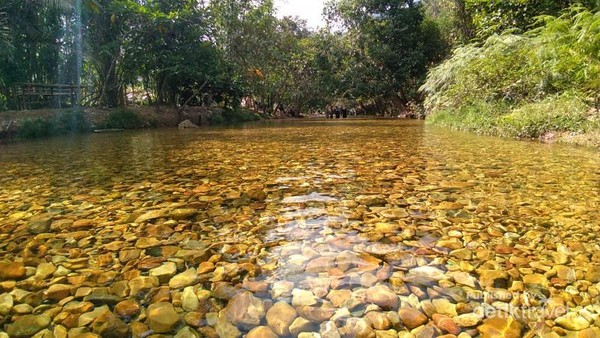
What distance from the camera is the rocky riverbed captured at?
1.78 meters

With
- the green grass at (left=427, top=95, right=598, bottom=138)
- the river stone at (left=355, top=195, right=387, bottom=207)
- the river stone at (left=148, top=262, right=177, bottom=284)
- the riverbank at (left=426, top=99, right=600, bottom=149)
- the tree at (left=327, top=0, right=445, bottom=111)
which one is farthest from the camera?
the tree at (left=327, top=0, right=445, bottom=111)

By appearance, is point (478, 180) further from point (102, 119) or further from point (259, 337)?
point (102, 119)

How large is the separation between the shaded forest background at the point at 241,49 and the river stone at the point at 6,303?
1465 centimetres

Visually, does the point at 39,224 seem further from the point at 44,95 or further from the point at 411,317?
the point at 44,95

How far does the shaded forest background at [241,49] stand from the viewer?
16.0 meters

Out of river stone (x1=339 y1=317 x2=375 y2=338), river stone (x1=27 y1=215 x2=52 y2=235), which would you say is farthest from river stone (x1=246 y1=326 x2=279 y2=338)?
river stone (x1=27 y1=215 x2=52 y2=235)

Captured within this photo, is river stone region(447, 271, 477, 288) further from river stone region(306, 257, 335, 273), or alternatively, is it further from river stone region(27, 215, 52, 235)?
river stone region(27, 215, 52, 235)

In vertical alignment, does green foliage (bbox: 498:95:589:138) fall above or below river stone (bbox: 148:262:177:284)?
above

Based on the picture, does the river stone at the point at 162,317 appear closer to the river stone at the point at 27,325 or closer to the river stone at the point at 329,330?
the river stone at the point at 27,325

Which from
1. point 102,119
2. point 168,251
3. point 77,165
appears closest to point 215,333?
point 168,251

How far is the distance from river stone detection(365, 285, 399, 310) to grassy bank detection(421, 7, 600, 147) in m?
8.28

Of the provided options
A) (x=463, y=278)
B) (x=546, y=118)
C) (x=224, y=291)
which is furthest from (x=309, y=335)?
(x=546, y=118)

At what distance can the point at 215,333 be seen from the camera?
1.69 m

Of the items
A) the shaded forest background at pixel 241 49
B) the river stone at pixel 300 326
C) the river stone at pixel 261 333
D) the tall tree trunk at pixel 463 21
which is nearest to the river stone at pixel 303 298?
the river stone at pixel 300 326
